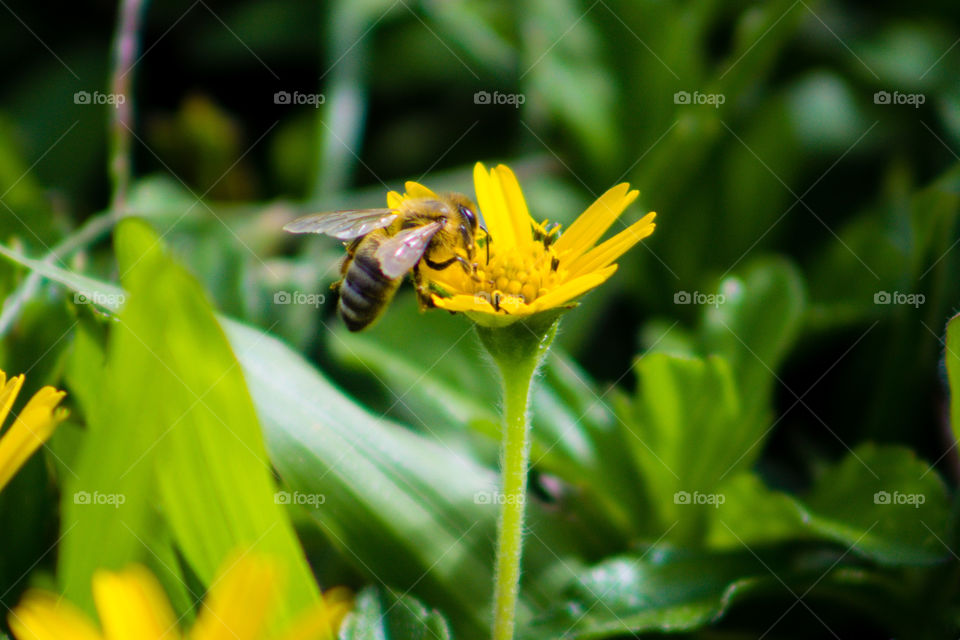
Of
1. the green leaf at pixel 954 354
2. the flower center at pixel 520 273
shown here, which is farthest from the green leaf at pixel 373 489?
the green leaf at pixel 954 354

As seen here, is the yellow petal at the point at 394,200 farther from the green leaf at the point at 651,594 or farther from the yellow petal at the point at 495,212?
the green leaf at the point at 651,594

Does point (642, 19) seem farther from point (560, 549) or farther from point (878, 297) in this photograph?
point (560, 549)

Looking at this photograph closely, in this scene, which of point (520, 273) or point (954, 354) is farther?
point (520, 273)

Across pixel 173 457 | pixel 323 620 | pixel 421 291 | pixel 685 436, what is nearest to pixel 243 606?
pixel 323 620

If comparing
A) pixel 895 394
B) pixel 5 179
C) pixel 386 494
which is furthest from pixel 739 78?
pixel 5 179

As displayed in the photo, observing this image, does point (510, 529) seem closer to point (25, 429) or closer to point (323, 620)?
point (323, 620)

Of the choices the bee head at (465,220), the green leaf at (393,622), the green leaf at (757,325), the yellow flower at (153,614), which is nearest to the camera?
the yellow flower at (153,614)
